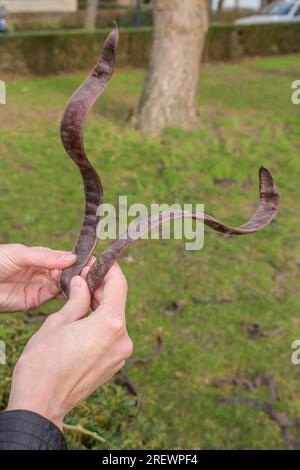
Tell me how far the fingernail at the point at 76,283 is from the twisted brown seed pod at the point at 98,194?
3 cm

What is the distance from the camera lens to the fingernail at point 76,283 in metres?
1.79

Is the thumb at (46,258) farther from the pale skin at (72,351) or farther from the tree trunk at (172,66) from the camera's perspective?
the tree trunk at (172,66)

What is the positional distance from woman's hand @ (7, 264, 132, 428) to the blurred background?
912 millimetres

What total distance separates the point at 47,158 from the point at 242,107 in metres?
4.47

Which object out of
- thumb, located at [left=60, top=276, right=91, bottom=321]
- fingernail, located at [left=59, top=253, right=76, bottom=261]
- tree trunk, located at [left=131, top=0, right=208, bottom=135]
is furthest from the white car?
thumb, located at [left=60, top=276, right=91, bottom=321]

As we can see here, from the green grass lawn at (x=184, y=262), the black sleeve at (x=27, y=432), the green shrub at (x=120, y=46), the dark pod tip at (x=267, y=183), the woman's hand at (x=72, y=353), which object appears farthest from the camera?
the green shrub at (x=120, y=46)

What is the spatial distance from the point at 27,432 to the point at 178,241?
4159mm

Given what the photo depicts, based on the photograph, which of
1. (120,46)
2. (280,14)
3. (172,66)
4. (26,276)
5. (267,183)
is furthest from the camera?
(280,14)

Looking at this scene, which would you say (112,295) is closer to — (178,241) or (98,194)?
(98,194)

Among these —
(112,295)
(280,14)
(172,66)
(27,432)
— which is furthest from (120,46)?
(27,432)

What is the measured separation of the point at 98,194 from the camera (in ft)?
5.77

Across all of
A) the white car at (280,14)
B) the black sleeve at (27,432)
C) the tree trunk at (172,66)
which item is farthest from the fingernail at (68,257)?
the white car at (280,14)

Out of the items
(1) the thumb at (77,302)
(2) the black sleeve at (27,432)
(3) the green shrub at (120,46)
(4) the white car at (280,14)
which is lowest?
(3) the green shrub at (120,46)

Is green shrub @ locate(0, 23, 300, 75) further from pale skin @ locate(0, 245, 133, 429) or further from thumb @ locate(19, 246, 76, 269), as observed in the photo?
pale skin @ locate(0, 245, 133, 429)
